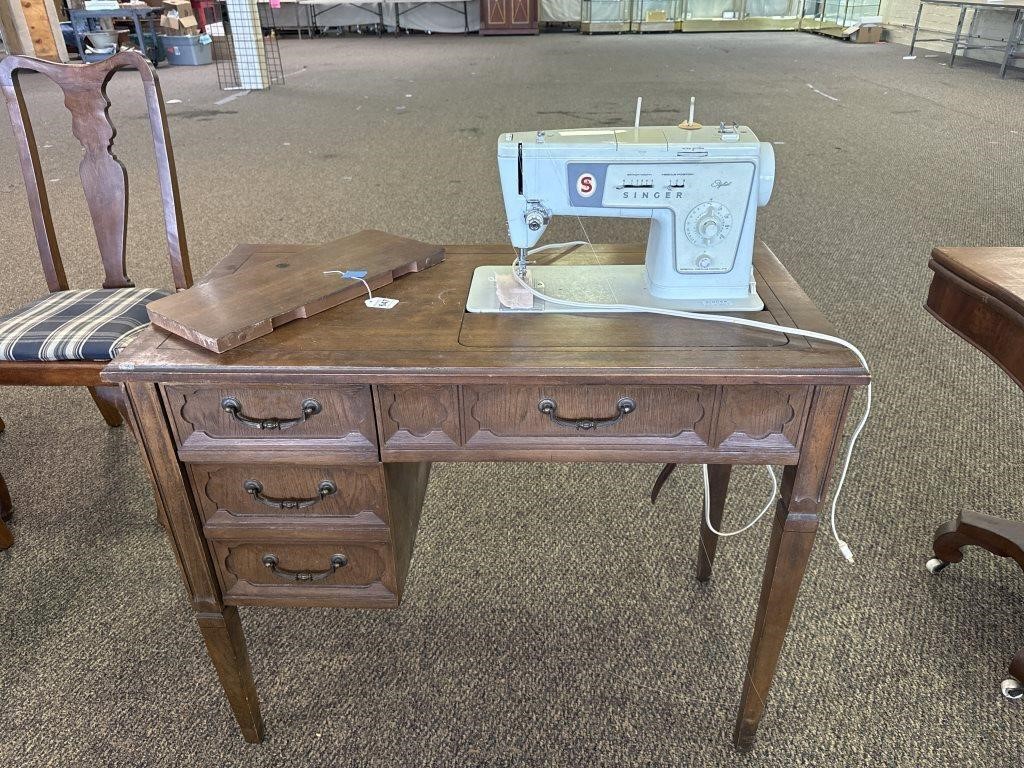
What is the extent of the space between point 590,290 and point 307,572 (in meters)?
0.69

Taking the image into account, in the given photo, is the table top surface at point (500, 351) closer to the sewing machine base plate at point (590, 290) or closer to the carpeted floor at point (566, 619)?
the sewing machine base plate at point (590, 290)

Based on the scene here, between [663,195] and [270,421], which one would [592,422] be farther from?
[270,421]

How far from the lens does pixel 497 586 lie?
167 cm

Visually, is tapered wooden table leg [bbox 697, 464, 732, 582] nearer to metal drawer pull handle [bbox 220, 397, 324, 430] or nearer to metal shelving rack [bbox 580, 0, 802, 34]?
metal drawer pull handle [bbox 220, 397, 324, 430]

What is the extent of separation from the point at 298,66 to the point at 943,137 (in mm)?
7279

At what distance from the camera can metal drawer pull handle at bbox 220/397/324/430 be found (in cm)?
101

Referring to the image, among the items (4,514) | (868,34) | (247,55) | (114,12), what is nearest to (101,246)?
(4,514)

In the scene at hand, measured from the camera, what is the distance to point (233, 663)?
122 cm

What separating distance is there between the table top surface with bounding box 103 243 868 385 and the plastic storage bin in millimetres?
9485

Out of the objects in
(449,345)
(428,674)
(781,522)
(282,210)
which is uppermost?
(449,345)

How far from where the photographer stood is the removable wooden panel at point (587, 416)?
997 mm

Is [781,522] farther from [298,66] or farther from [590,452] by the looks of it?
[298,66]

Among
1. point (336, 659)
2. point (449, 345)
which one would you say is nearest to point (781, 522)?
point (449, 345)

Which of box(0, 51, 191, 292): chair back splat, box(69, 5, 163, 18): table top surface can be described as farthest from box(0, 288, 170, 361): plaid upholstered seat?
box(69, 5, 163, 18): table top surface
